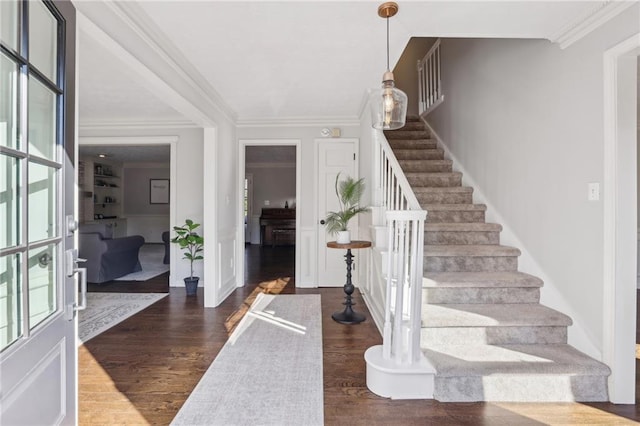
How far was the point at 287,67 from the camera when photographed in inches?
113

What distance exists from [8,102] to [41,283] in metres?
0.65

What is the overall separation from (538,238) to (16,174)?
10.4 feet

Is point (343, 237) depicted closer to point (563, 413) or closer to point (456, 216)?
point (456, 216)

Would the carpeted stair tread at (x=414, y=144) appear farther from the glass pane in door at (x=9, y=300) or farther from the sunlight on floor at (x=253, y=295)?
the glass pane in door at (x=9, y=300)

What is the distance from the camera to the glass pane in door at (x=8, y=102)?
40.1 inches

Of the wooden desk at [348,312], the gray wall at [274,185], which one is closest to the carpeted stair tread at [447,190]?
the wooden desk at [348,312]

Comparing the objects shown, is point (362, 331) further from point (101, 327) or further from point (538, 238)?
point (101, 327)

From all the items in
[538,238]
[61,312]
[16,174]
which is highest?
[16,174]

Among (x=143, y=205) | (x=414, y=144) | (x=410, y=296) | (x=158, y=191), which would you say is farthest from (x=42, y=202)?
(x=143, y=205)

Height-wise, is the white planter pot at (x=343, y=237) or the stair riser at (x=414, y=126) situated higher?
the stair riser at (x=414, y=126)

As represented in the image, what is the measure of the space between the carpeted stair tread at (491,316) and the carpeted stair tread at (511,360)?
154 millimetres

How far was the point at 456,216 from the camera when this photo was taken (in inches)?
135

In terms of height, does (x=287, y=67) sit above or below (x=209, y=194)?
above

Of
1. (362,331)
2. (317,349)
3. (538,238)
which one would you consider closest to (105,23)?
(317,349)
